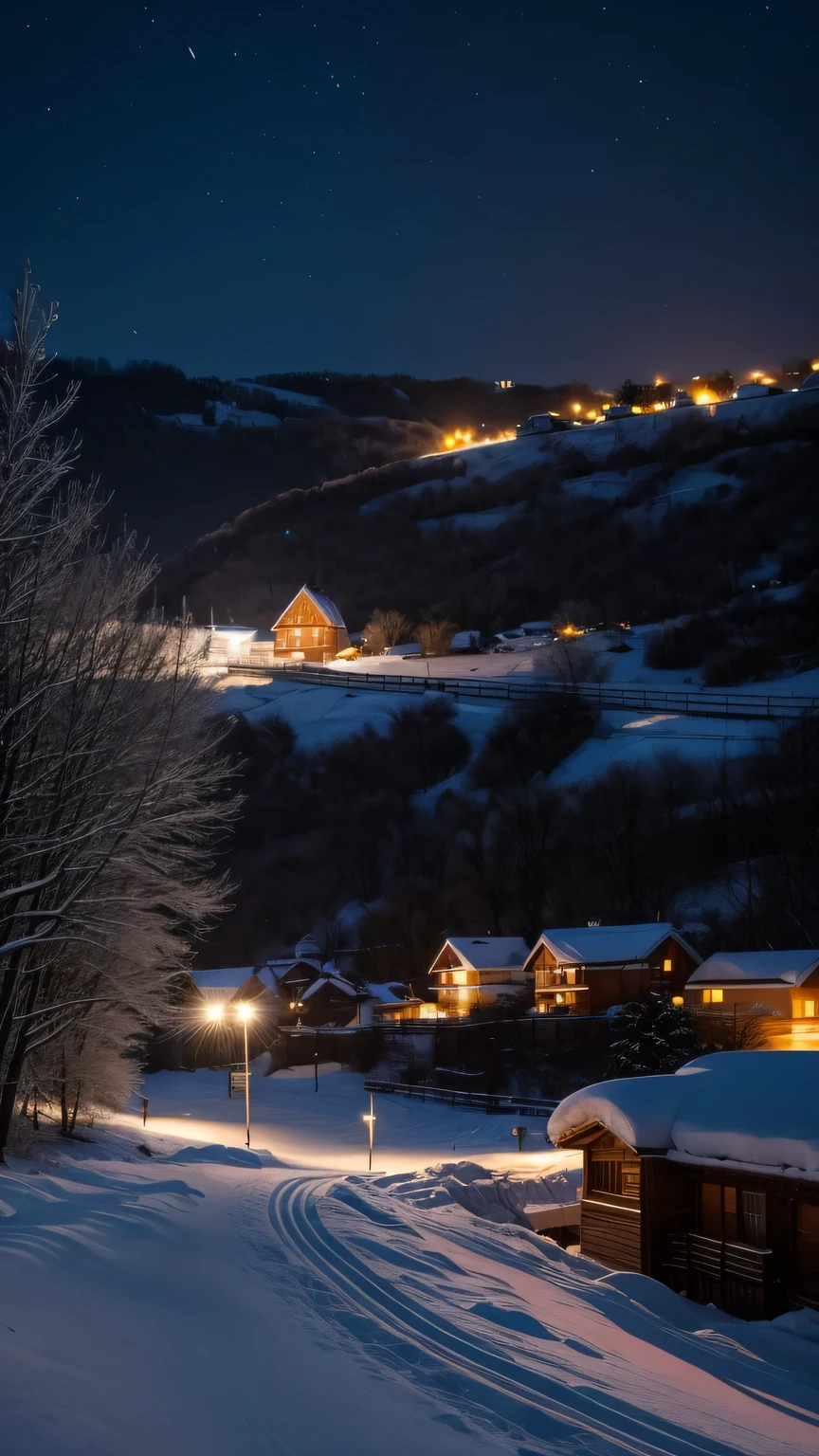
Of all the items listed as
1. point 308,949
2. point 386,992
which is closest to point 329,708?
point 308,949

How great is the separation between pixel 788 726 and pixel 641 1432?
50750 millimetres

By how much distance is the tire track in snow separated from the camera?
281 inches

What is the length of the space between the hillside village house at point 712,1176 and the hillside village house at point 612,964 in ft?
77.3

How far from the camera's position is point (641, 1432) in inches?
296

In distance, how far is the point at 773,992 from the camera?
120 ft

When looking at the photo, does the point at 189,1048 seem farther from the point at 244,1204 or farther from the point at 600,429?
the point at 600,429

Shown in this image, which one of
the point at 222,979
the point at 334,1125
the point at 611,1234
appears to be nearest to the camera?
the point at 611,1234

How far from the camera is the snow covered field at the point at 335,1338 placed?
632cm

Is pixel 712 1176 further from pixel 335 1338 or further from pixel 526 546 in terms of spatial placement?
pixel 526 546

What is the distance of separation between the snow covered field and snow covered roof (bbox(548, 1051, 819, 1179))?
1.99 m

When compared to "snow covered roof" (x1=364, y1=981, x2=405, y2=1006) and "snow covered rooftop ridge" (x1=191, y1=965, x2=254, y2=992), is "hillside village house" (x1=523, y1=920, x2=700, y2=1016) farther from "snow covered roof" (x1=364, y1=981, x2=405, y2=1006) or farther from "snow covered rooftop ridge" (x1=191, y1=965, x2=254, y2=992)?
"snow covered rooftop ridge" (x1=191, y1=965, x2=254, y2=992)

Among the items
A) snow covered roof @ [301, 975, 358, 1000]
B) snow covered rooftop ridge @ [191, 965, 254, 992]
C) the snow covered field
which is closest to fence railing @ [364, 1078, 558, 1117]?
snow covered roof @ [301, 975, 358, 1000]

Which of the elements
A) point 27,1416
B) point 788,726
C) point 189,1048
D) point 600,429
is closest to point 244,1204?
point 27,1416

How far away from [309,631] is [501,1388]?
92920 millimetres
